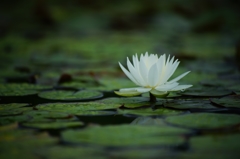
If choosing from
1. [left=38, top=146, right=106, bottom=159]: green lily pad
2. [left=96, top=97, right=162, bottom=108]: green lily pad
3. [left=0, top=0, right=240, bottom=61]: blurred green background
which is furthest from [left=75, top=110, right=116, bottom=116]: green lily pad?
[left=0, top=0, right=240, bottom=61]: blurred green background

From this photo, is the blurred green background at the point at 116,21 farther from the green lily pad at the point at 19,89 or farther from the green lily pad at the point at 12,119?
the green lily pad at the point at 12,119

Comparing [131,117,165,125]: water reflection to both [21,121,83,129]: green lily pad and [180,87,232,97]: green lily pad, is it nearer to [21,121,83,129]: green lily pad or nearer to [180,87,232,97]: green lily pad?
[21,121,83,129]: green lily pad

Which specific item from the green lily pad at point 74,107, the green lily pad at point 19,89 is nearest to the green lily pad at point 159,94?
the green lily pad at point 74,107

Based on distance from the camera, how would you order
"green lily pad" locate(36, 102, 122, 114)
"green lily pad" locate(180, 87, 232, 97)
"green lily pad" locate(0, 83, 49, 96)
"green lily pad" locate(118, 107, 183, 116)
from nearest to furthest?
"green lily pad" locate(118, 107, 183, 116) < "green lily pad" locate(36, 102, 122, 114) < "green lily pad" locate(180, 87, 232, 97) < "green lily pad" locate(0, 83, 49, 96)

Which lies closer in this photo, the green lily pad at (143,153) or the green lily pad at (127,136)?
the green lily pad at (143,153)

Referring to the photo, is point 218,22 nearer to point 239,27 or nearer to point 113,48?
point 239,27

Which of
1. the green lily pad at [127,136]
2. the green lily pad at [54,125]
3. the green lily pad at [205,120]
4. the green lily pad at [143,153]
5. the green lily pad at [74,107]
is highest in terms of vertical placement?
the green lily pad at [74,107]
